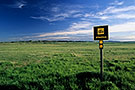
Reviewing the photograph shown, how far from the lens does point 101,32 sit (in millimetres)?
4555

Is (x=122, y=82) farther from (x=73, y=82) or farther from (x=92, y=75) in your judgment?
(x=73, y=82)

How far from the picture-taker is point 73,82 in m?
4.78

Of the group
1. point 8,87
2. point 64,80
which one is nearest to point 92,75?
point 64,80

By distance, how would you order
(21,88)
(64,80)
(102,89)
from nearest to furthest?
1. (102,89)
2. (21,88)
3. (64,80)

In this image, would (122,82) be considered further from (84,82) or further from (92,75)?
(84,82)

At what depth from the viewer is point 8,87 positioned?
480cm

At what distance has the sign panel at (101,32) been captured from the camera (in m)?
4.45

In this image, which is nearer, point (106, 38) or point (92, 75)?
point (106, 38)

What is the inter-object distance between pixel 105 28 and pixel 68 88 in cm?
320

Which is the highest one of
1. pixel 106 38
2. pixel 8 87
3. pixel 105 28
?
pixel 105 28

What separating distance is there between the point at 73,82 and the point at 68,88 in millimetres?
431

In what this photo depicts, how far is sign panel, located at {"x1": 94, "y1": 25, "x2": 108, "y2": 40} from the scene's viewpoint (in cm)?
445

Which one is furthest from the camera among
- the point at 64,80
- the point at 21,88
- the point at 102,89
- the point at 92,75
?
the point at 92,75

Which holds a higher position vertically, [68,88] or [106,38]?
[106,38]
